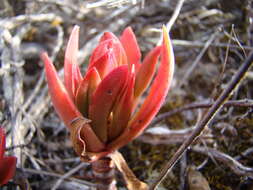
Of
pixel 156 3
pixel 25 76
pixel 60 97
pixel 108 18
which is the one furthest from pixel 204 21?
pixel 60 97

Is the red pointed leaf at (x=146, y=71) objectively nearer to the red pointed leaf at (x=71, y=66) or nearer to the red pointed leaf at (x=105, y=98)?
the red pointed leaf at (x=105, y=98)

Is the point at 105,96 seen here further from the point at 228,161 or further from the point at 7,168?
the point at 228,161

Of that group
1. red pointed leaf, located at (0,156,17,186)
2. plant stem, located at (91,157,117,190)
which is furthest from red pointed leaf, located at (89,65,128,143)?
red pointed leaf, located at (0,156,17,186)

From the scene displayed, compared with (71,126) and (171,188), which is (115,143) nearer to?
(71,126)

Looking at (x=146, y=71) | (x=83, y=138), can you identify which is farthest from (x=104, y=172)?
(x=146, y=71)

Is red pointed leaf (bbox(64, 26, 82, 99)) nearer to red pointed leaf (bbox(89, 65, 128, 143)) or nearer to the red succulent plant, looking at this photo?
red pointed leaf (bbox(89, 65, 128, 143))

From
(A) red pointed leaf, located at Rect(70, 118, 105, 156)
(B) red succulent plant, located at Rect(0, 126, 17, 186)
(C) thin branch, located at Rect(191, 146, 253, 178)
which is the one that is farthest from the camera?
(C) thin branch, located at Rect(191, 146, 253, 178)
